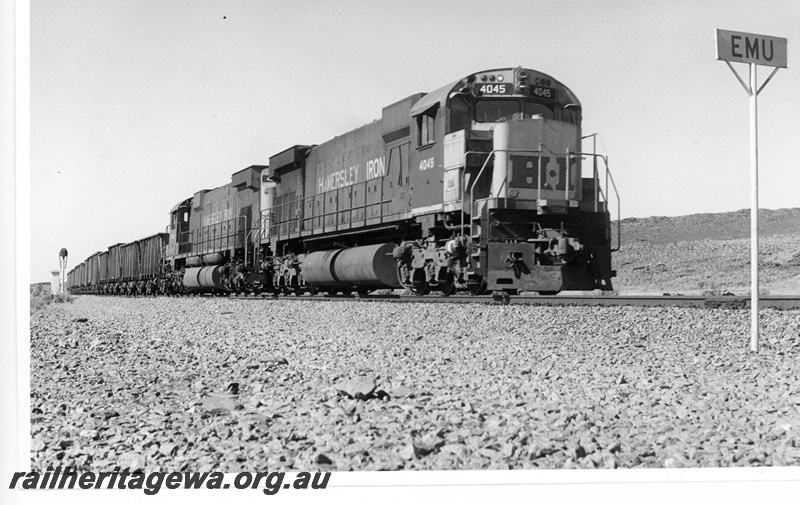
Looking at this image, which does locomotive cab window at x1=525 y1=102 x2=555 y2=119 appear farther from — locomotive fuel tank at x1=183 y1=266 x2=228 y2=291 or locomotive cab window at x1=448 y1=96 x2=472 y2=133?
locomotive fuel tank at x1=183 y1=266 x2=228 y2=291

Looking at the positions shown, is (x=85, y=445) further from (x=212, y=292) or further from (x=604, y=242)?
(x=212, y=292)

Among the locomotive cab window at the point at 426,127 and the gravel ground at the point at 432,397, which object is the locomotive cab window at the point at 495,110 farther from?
the gravel ground at the point at 432,397

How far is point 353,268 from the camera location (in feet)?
39.0

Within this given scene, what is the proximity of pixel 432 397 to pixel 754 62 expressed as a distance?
352 cm

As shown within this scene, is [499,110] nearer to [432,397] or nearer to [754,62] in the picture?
[754,62]

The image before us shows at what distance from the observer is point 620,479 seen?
315cm

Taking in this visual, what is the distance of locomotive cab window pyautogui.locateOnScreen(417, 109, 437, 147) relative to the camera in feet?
33.2

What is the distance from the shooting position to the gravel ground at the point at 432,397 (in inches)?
128

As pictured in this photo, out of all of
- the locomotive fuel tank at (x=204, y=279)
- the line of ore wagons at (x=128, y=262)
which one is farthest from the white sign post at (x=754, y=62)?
the line of ore wagons at (x=128, y=262)

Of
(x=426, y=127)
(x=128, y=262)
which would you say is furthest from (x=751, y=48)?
(x=128, y=262)

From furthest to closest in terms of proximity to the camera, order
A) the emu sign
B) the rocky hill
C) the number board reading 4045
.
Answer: the rocky hill, the number board reading 4045, the emu sign

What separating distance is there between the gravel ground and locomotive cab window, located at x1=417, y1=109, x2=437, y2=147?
12.5 ft

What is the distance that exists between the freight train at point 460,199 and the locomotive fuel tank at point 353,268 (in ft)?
0.08

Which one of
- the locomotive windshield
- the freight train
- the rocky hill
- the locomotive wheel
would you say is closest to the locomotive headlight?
the freight train
